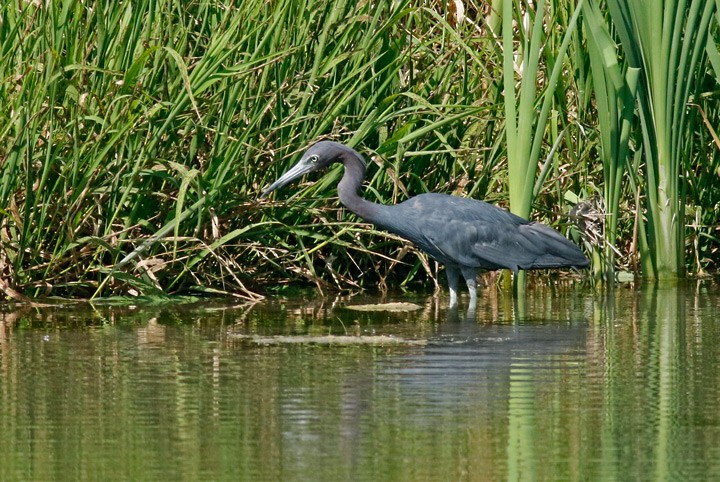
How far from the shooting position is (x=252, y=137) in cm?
755

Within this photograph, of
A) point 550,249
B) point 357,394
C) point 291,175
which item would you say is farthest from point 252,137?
point 357,394

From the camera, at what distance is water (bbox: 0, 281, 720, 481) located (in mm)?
3904

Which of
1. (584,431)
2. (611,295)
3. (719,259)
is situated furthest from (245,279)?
(584,431)

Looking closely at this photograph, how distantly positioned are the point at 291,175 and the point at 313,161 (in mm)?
139

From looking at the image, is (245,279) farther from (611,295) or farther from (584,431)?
(584,431)

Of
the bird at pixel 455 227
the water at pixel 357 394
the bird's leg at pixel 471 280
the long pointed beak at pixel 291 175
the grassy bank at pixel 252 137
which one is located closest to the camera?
the water at pixel 357 394

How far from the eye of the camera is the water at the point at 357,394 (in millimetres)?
3904

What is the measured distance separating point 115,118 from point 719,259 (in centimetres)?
402

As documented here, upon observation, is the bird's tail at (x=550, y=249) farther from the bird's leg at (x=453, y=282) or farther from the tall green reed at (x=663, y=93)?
the tall green reed at (x=663, y=93)

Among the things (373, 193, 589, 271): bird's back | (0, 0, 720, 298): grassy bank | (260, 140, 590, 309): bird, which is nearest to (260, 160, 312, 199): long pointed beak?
(260, 140, 590, 309): bird

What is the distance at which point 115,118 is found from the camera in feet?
23.0

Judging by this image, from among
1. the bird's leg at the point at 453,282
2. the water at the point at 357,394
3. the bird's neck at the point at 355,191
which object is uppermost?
the bird's neck at the point at 355,191

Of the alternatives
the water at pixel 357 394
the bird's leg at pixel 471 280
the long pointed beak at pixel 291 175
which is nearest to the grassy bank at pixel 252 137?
the long pointed beak at pixel 291 175

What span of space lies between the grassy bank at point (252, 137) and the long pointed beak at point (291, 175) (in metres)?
0.12
